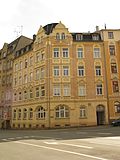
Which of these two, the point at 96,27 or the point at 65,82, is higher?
the point at 96,27

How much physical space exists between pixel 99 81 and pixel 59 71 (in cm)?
697

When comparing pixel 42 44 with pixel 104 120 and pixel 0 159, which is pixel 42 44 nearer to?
pixel 104 120

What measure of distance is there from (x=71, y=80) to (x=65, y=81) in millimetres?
1033

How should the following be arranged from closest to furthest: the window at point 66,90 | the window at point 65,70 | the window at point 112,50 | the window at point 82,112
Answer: the window at point 82,112
the window at point 66,90
the window at point 65,70
the window at point 112,50

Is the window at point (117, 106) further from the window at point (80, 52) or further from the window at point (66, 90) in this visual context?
the window at point (80, 52)

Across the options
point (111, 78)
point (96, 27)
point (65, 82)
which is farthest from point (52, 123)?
point (96, 27)

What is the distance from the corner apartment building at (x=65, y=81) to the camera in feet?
123

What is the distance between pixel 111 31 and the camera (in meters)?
41.7

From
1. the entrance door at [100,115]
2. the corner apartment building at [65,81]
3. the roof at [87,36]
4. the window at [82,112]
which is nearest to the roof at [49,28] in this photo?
the corner apartment building at [65,81]

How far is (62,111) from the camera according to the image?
37.5 m

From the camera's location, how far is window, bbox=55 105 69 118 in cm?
3729

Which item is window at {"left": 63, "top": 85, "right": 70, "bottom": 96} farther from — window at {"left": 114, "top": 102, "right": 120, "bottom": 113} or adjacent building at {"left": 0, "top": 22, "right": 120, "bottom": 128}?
window at {"left": 114, "top": 102, "right": 120, "bottom": 113}

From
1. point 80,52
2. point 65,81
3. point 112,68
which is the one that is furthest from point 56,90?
→ point 112,68

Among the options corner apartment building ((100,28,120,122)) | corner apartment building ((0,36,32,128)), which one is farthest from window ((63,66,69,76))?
corner apartment building ((0,36,32,128))
